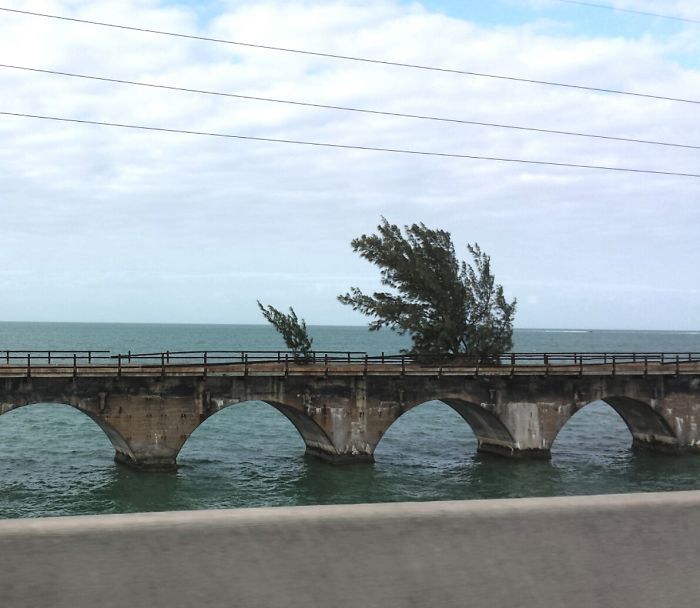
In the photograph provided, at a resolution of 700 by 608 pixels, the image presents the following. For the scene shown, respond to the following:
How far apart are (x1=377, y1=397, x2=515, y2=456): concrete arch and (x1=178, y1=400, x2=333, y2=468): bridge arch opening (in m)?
4.68

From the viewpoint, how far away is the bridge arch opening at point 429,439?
43062 mm

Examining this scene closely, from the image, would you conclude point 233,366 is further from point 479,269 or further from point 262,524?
point 262,524

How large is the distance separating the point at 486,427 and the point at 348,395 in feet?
32.5

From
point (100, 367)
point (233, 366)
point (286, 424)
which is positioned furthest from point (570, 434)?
point (100, 367)

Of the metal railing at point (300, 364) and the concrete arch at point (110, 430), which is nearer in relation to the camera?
the concrete arch at point (110, 430)

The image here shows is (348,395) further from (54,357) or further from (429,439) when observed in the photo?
(429,439)

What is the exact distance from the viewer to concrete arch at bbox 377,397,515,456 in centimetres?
4119

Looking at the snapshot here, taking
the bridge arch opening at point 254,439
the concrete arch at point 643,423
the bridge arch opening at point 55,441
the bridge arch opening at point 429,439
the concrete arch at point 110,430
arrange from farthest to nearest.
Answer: the concrete arch at point 643,423 < the bridge arch opening at point 429,439 < the bridge arch opening at point 254,439 < the bridge arch opening at point 55,441 < the concrete arch at point 110,430

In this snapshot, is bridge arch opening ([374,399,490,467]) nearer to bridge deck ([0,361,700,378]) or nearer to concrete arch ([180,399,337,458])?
bridge deck ([0,361,700,378])

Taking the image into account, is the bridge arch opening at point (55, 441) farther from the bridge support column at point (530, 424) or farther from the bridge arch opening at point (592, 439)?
the bridge arch opening at point (592, 439)

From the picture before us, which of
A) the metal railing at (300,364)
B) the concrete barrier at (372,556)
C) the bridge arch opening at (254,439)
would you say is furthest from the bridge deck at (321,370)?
the concrete barrier at (372,556)

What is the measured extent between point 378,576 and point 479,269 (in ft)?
157

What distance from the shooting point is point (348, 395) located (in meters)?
38.3

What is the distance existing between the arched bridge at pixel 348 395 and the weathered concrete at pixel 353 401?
5cm
